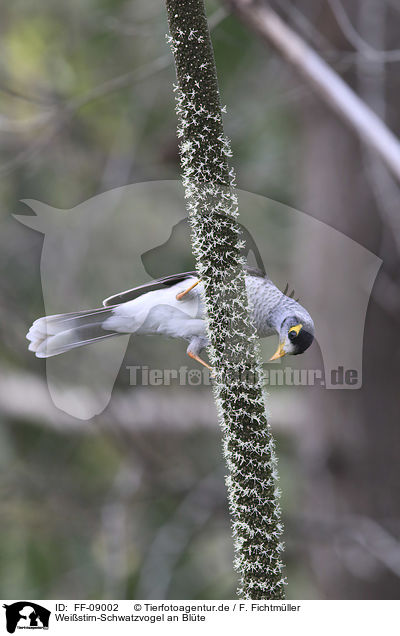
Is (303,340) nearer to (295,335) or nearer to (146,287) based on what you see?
(295,335)

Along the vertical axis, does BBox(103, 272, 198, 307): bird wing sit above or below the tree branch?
below

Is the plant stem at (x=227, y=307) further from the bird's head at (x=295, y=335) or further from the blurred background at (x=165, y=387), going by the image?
the blurred background at (x=165, y=387)

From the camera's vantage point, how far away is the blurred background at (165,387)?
5.06 feet

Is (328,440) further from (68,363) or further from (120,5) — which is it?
(120,5)

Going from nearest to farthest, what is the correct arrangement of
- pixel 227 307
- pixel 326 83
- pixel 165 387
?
pixel 227 307, pixel 326 83, pixel 165 387

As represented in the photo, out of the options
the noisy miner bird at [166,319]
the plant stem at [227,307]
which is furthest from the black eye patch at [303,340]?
the plant stem at [227,307]

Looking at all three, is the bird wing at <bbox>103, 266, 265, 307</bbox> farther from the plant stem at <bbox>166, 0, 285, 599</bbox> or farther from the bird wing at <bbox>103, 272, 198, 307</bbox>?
the plant stem at <bbox>166, 0, 285, 599</bbox>

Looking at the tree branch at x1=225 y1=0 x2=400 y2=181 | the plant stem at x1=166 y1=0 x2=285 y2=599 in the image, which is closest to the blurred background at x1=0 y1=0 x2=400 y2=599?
the tree branch at x1=225 y1=0 x2=400 y2=181

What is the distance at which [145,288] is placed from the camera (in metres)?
0.44

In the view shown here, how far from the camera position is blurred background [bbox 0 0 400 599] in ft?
5.06

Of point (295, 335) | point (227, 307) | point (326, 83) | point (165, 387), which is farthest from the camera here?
point (165, 387)
